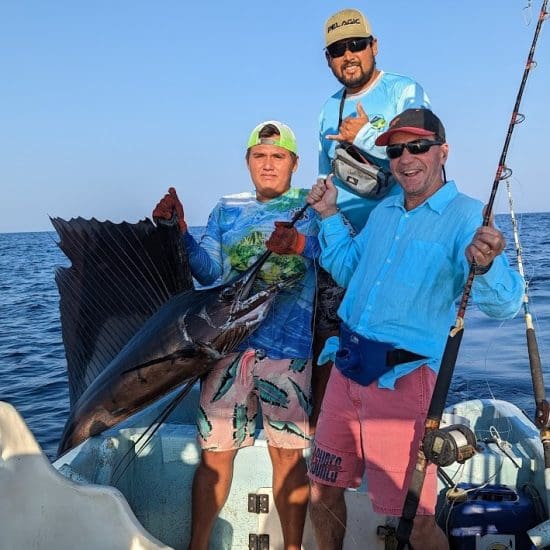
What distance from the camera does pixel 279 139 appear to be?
2.52 metres

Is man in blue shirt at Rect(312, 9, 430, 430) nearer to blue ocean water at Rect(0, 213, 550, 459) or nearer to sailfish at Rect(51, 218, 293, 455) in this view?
sailfish at Rect(51, 218, 293, 455)

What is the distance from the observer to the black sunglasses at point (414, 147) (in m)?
1.91

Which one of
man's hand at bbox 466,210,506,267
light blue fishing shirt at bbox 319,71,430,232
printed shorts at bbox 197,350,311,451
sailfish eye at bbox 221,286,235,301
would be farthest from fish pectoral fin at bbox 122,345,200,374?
man's hand at bbox 466,210,506,267

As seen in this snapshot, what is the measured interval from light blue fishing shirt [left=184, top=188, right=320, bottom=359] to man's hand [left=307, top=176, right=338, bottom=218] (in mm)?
221

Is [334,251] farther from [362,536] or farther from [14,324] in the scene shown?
[14,324]

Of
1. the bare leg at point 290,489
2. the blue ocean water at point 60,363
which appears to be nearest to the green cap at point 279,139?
the bare leg at point 290,489

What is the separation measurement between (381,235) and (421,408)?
574mm

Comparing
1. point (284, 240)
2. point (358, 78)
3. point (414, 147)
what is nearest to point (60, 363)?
point (284, 240)

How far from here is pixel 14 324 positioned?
10.3 m

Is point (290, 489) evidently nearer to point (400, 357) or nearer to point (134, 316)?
point (400, 357)

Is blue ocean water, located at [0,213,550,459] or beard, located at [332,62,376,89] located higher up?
beard, located at [332,62,376,89]

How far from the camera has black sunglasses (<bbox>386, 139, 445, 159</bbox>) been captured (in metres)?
1.91

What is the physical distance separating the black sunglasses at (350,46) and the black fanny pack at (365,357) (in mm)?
1130

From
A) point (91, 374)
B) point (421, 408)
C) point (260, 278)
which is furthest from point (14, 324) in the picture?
point (421, 408)
